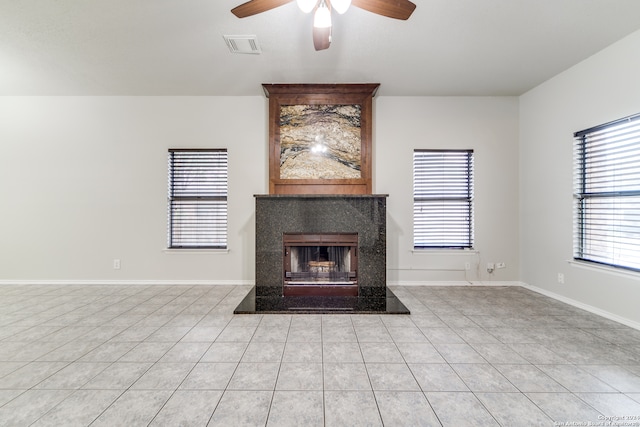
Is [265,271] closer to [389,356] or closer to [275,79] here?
[389,356]

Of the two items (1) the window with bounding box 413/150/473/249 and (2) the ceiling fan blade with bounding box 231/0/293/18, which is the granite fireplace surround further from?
(2) the ceiling fan blade with bounding box 231/0/293/18

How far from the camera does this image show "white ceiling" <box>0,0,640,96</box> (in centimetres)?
229

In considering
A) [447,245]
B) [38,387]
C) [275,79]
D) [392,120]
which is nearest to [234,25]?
[275,79]

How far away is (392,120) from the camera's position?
13.2 feet

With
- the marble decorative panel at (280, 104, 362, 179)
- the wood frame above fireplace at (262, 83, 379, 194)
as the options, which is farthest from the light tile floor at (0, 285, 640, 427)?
the marble decorative panel at (280, 104, 362, 179)

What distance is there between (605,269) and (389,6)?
10.8 ft

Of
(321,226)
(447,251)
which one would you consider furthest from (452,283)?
(321,226)

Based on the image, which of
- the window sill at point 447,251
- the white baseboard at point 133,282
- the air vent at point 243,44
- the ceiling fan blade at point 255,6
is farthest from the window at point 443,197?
the ceiling fan blade at point 255,6

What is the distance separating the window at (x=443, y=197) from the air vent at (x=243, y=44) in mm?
2519

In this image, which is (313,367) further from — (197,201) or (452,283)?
(197,201)

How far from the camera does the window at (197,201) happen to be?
4.08 metres

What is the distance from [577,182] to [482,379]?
2.77m

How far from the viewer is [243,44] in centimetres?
275

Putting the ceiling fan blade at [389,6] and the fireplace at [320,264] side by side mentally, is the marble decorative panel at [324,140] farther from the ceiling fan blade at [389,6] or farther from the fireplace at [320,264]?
the ceiling fan blade at [389,6]
